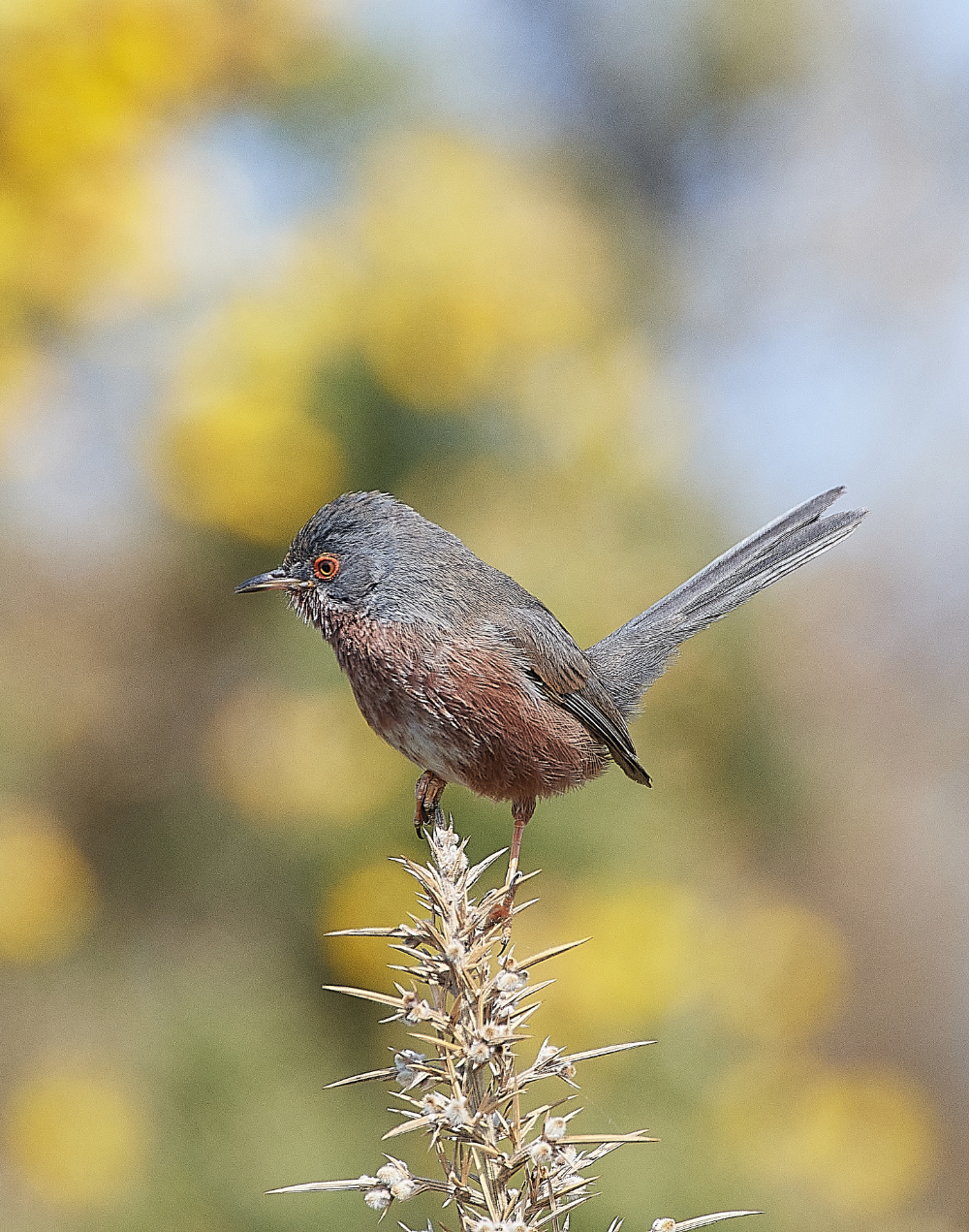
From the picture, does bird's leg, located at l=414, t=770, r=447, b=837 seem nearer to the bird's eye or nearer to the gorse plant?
the bird's eye

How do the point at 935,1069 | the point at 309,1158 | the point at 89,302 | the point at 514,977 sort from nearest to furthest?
the point at 514,977
the point at 309,1158
the point at 89,302
the point at 935,1069

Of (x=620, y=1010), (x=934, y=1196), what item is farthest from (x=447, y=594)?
(x=934, y=1196)

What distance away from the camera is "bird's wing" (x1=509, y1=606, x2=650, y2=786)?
2.18 m

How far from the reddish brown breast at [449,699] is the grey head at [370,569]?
0.11ft

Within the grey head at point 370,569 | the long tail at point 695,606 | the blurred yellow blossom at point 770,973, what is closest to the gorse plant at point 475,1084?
the grey head at point 370,569

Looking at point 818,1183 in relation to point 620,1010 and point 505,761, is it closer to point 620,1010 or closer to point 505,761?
point 620,1010

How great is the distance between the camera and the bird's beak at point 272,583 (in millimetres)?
1932

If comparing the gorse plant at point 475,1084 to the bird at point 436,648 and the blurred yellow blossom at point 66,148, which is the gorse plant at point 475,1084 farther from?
the blurred yellow blossom at point 66,148

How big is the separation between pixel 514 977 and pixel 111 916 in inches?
174

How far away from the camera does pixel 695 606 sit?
9.42ft

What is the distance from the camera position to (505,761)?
80.2 inches

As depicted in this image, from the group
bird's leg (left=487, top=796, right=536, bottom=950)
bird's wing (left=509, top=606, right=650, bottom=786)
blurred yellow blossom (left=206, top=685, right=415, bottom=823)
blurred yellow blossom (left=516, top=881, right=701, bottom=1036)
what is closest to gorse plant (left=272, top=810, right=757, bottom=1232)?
bird's leg (left=487, top=796, right=536, bottom=950)

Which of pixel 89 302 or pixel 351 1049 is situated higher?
pixel 89 302

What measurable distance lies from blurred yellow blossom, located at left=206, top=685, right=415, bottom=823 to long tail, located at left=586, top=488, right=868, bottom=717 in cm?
208
